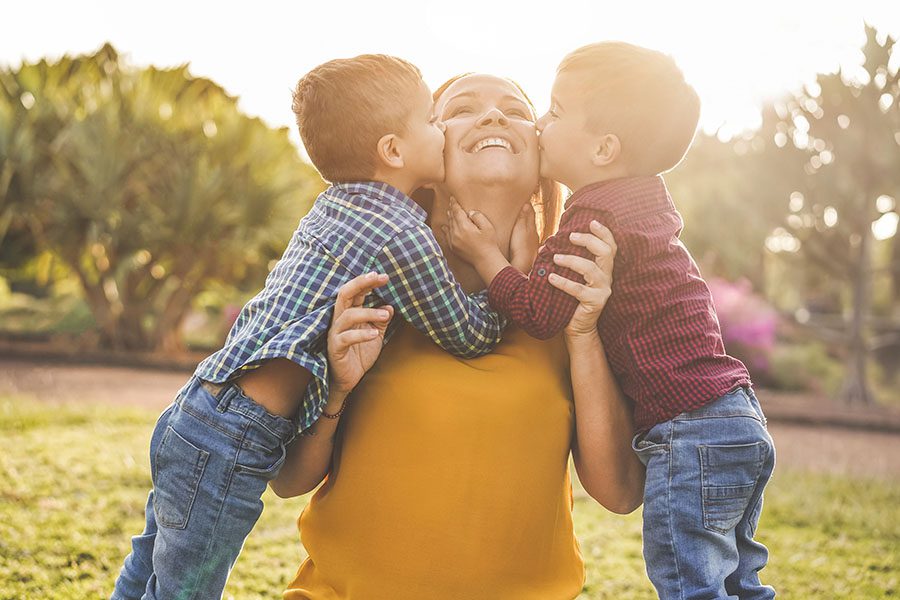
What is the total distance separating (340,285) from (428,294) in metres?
0.21

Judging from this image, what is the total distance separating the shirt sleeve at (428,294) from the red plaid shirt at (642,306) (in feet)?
0.39

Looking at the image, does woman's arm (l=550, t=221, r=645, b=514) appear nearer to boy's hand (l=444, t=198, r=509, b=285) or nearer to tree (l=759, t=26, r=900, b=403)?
boy's hand (l=444, t=198, r=509, b=285)

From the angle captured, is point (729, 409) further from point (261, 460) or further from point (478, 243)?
point (261, 460)

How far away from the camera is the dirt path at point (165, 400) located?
311 inches

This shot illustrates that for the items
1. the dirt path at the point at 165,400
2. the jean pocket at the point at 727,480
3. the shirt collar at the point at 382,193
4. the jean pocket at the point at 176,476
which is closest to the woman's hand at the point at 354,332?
the shirt collar at the point at 382,193

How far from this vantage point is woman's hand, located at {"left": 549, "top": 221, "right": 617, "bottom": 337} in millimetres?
2051

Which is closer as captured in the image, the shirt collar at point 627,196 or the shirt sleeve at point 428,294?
the shirt sleeve at point 428,294

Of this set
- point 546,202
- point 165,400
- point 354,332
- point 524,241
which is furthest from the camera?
point 165,400

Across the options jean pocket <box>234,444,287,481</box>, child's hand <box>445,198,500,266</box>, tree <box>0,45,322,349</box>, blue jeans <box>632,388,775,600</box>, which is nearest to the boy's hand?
child's hand <box>445,198,500,266</box>

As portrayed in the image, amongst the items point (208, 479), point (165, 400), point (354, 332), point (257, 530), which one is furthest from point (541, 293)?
point (165, 400)

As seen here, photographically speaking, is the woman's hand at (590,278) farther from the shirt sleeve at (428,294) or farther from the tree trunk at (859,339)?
the tree trunk at (859,339)

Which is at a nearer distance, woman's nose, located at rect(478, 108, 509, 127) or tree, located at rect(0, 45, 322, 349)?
woman's nose, located at rect(478, 108, 509, 127)

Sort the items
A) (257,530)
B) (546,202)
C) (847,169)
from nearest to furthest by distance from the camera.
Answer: (546,202)
(257,530)
(847,169)

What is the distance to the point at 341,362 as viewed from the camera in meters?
1.95
